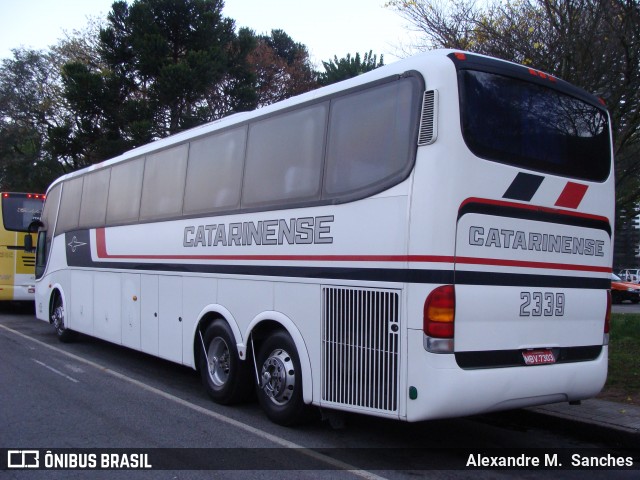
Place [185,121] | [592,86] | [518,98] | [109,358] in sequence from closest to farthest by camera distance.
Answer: [518,98], [592,86], [109,358], [185,121]

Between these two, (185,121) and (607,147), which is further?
(185,121)

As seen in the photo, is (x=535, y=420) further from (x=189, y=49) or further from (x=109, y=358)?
(x=189, y=49)

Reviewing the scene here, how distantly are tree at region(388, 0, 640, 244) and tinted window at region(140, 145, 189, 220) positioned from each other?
6.18m

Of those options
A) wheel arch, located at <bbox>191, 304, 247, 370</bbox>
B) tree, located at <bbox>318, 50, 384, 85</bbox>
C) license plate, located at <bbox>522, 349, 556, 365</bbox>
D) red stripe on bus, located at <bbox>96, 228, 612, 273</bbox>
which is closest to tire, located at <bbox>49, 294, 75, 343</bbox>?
wheel arch, located at <bbox>191, 304, 247, 370</bbox>

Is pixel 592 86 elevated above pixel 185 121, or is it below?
below

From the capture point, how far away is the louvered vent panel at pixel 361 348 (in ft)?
18.1

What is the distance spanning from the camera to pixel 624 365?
30.8ft

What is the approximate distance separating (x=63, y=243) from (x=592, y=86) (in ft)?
33.7

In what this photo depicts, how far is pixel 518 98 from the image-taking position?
19.9 feet

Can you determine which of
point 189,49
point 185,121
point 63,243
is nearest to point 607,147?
point 63,243

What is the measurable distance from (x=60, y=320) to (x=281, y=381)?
8069mm

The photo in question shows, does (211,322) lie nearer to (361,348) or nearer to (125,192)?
(361,348)

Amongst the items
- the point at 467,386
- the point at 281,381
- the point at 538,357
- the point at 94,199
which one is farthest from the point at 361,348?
the point at 94,199

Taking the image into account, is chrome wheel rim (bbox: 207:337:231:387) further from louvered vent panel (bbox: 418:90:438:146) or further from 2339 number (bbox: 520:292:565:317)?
louvered vent panel (bbox: 418:90:438:146)
